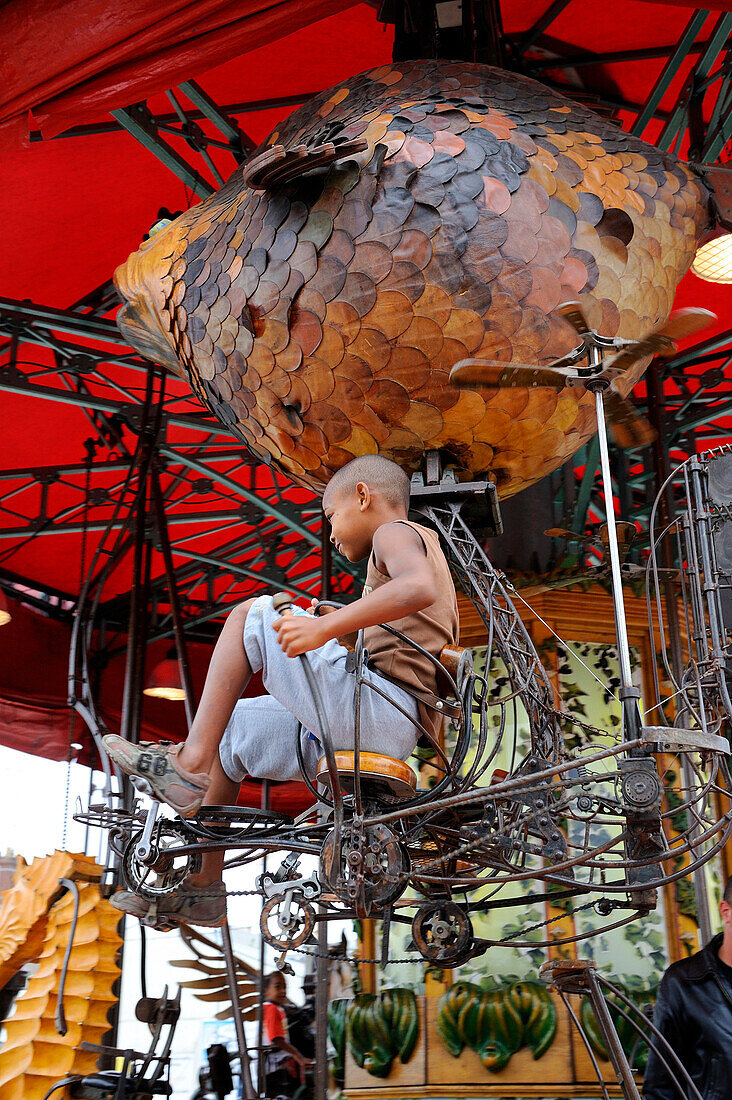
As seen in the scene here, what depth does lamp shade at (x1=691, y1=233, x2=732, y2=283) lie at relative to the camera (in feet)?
15.6

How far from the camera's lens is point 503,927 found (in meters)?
5.24

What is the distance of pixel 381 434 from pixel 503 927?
2949 millimetres

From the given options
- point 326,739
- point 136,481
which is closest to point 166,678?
point 136,481

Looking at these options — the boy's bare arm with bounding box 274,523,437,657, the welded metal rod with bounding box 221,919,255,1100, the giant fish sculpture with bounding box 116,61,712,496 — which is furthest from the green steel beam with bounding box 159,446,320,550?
the boy's bare arm with bounding box 274,523,437,657

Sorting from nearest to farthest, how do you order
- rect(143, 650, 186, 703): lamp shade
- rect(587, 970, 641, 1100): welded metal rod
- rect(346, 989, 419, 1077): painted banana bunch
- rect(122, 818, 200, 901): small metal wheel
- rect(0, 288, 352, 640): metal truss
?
rect(122, 818, 200, 901): small metal wheel < rect(587, 970, 641, 1100): welded metal rod < rect(346, 989, 419, 1077): painted banana bunch < rect(0, 288, 352, 640): metal truss < rect(143, 650, 186, 703): lamp shade

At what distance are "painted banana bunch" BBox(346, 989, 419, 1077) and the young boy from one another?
2293mm

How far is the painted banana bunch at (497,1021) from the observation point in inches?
192

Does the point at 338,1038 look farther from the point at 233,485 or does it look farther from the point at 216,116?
the point at 216,116

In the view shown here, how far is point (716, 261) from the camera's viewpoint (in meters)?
4.84

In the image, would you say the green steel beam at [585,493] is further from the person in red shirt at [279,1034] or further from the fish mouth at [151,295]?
the person in red shirt at [279,1034]

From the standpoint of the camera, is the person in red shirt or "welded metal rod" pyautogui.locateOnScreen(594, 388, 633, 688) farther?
the person in red shirt

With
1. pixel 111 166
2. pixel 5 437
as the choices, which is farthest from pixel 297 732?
pixel 5 437

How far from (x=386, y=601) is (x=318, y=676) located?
1.04 ft

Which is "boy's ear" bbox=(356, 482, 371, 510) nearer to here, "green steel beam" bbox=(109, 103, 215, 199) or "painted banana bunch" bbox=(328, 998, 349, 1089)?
"green steel beam" bbox=(109, 103, 215, 199)
